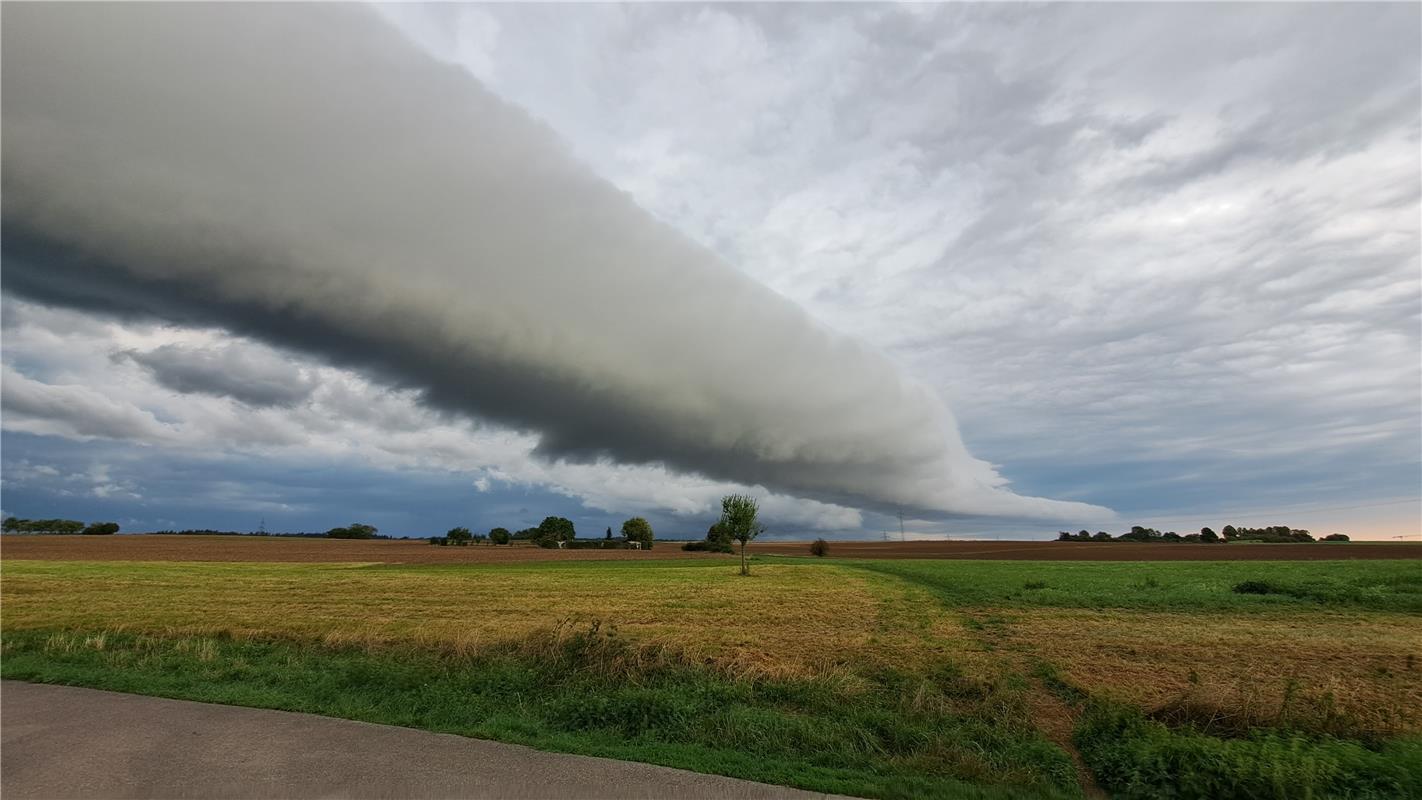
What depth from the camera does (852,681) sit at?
1524 cm

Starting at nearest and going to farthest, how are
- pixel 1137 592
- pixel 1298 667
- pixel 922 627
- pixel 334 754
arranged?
pixel 334 754 < pixel 1298 667 < pixel 922 627 < pixel 1137 592

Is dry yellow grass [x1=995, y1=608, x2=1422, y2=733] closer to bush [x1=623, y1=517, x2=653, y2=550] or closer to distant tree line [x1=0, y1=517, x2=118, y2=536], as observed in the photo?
bush [x1=623, y1=517, x2=653, y2=550]

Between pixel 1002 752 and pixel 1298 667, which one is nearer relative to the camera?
pixel 1002 752

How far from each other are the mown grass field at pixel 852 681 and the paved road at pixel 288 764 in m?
0.86

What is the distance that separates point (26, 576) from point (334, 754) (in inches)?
2232

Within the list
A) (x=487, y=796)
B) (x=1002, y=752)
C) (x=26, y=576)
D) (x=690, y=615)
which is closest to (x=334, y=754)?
(x=487, y=796)

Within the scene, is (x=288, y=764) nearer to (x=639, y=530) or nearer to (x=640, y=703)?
(x=640, y=703)

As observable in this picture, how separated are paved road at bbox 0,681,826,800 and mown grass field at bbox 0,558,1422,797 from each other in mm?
862

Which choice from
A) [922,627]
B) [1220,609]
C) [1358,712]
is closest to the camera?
[1358,712]

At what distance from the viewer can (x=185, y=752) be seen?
9445mm

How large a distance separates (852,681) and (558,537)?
501 feet

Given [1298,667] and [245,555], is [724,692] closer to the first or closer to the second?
[1298,667]

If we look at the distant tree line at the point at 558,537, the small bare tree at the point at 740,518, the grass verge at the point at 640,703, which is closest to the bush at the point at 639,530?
the distant tree line at the point at 558,537

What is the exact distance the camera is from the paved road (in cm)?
823
